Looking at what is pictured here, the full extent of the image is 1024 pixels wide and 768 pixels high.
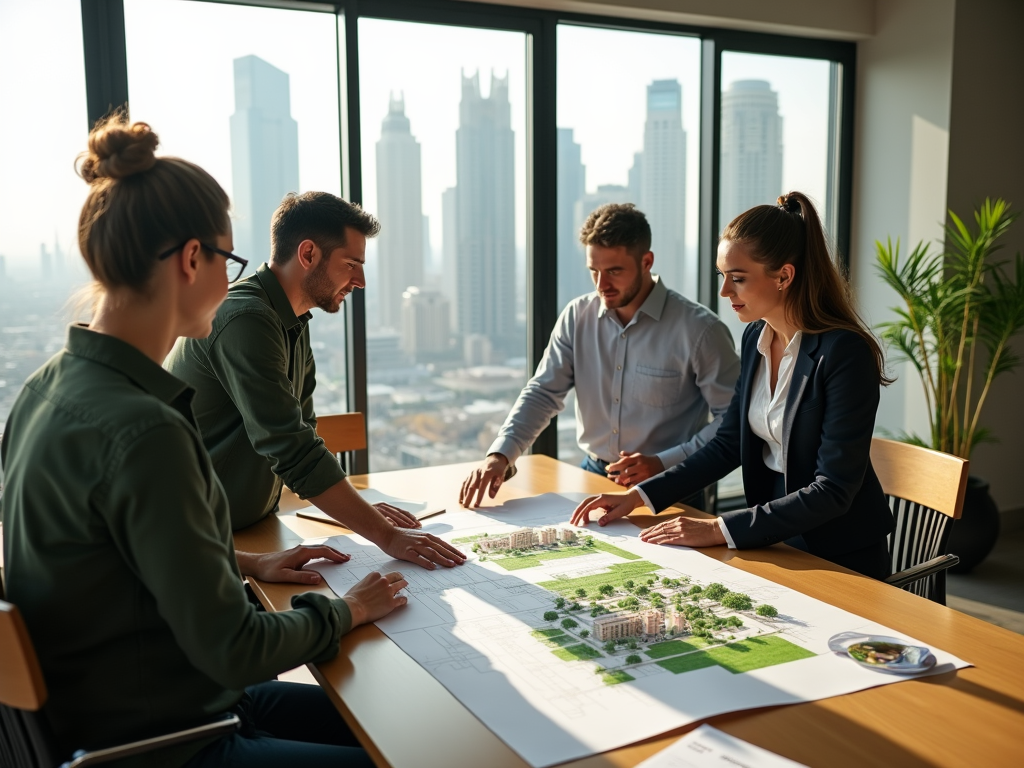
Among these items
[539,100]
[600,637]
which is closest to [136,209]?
[600,637]

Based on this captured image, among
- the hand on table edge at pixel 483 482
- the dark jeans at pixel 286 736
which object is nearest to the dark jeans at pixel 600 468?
the hand on table edge at pixel 483 482

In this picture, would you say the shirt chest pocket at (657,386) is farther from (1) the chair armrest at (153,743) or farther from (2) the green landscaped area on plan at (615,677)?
(1) the chair armrest at (153,743)

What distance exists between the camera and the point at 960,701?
1293 millimetres

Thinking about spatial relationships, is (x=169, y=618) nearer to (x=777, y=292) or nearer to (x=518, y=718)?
(x=518, y=718)

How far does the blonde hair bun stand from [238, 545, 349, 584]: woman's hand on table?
84cm

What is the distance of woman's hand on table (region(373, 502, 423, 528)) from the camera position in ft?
7.15

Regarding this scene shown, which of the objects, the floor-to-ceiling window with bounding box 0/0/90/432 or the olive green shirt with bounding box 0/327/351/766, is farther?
the floor-to-ceiling window with bounding box 0/0/90/432

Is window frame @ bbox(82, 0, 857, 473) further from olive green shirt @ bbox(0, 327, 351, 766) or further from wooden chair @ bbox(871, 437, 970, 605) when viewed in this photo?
olive green shirt @ bbox(0, 327, 351, 766)

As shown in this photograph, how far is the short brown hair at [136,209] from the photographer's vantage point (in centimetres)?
127

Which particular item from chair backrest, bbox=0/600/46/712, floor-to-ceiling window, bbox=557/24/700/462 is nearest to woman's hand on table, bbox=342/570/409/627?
chair backrest, bbox=0/600/46/712

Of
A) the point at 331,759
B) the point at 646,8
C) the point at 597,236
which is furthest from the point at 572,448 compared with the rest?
the point at 331,759

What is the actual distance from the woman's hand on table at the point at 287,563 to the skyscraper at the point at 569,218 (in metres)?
2.45

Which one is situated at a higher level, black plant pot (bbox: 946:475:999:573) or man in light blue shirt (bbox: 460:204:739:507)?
man in light blue shirt (bbox: 460:204:739:507)

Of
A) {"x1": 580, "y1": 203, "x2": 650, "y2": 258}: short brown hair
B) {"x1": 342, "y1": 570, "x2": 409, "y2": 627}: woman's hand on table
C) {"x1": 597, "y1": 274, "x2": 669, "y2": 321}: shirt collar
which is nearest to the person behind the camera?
{"x1": 342, "y1": 570, "x2": 409, "y2": 627}: woman's hand on table
